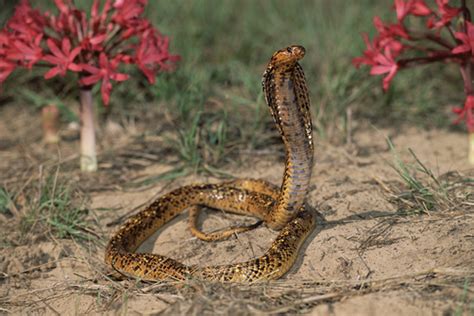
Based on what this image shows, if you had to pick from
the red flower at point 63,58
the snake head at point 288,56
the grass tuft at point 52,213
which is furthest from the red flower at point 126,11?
the snake head at point 288,56

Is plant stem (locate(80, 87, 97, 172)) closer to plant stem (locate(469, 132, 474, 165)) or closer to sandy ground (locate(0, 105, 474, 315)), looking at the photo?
sandy ground (locate(0, 105, 474, 315))

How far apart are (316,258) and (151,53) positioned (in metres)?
2.29

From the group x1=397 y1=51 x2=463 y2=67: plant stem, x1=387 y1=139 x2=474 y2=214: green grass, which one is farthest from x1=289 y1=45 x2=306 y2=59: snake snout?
x1=397 y1=51 x2=463 y2=67: plant stem

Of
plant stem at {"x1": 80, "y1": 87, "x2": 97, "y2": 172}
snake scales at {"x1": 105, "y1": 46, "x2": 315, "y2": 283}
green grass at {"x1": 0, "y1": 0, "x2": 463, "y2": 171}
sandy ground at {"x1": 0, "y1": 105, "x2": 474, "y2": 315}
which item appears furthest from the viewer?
green grass at {"x1": 0, "y1": 0, "x2": 463, "y2": 171}

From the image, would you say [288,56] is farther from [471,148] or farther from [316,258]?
[471,148]

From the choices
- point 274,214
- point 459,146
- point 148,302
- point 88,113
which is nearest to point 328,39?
point 459,146

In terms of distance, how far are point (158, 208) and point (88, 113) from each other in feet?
4.37

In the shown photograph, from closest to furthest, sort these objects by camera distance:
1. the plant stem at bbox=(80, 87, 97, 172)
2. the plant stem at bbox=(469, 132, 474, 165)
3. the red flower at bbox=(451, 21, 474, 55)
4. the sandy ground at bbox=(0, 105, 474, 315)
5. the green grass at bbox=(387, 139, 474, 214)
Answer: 1. the sandy ground at bbox=(0, 105, 474, 315)
2. the green grass at bbox=(387, 139, 474, 214)
3. the red flower at bbox=(451, 21, 474, 55)
4. the plant stem at bbox=(469, 132, 474, 165)
5. the plant stem at bbox=(80, 87, 97, 172)

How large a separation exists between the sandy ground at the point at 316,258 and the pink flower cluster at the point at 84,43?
127 centimetres

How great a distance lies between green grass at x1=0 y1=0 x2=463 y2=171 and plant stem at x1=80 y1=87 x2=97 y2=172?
29.6 inches

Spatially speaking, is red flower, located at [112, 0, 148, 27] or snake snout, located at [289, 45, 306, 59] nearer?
snake snout, located at [289, 45, 306, 59]

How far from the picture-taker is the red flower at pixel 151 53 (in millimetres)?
5652

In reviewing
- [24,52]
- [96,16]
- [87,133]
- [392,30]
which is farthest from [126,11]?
[392,30]

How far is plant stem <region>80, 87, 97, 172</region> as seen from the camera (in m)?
6.27
